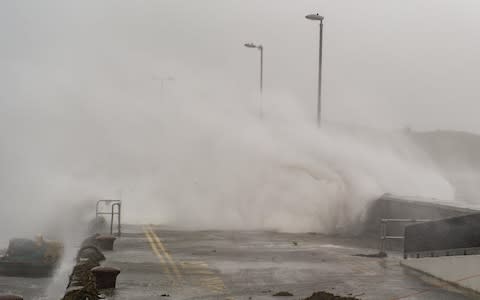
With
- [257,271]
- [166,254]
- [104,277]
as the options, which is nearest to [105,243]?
[166,254]

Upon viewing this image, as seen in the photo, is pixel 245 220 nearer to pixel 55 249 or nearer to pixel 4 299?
pixel 55 249

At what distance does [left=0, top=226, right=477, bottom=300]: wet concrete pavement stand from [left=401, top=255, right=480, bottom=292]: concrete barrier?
0.16 m

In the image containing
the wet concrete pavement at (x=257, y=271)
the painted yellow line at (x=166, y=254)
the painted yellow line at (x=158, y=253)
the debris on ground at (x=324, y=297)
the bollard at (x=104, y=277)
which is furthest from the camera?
the painted yellow line at (x=158, y=253)

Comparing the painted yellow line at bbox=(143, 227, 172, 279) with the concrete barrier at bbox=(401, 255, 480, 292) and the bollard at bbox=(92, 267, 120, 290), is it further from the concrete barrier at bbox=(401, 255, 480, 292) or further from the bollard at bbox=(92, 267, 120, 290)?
the concrete barrier at bbox=(401, 255, 480, 292)

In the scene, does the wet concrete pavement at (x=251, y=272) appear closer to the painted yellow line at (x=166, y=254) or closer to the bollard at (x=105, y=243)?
the painted yellow line at (x=166, y=254)

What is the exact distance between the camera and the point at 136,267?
13.5 meters

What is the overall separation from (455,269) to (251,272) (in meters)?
3.44

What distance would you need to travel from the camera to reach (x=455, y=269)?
11.2 metres

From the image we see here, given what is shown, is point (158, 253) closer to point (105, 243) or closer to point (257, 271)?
point (105, 243)

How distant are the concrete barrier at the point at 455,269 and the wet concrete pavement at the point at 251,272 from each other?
0.53 feet

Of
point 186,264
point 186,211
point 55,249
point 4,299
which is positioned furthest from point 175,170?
point 4,299

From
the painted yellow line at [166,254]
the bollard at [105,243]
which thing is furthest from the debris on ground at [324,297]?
the bollard at [105,243]

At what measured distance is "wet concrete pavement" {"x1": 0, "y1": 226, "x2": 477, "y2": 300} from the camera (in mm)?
10609

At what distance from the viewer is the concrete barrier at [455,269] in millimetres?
10500
